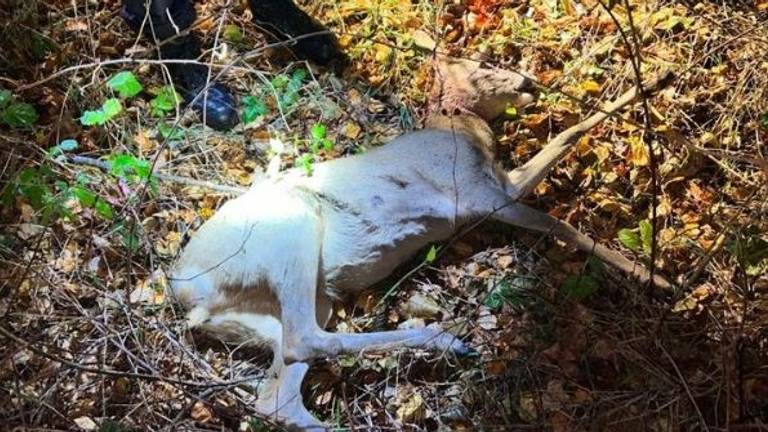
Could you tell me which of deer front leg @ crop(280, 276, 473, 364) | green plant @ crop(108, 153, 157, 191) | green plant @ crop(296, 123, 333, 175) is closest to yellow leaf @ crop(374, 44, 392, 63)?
green plant @ crop(296, 123, 333, 175)

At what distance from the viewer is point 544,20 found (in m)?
4.38

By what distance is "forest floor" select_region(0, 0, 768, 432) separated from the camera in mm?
3086

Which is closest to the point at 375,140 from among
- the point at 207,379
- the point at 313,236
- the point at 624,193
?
the point at 313,236

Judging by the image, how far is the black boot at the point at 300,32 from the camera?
4480 millimetres

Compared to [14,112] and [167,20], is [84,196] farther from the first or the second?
[167,20]

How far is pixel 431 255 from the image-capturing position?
3488 mm

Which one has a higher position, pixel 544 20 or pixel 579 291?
pixel 544 20

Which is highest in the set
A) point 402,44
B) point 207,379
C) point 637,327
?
point 402,44

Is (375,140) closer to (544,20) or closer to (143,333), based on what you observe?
(544,20)

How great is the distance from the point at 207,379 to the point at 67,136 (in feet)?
5.38

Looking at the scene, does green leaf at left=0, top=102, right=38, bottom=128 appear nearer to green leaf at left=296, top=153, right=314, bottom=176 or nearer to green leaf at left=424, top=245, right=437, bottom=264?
green leaf at left=296, top=153, right=314, bottom=176

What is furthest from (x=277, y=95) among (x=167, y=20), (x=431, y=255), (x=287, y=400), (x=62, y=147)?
(x=287, y=400)

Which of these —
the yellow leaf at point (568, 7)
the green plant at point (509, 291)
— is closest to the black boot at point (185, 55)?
the green plant at point (509, 291)

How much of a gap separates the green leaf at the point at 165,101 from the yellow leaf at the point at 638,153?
2.10 meters
